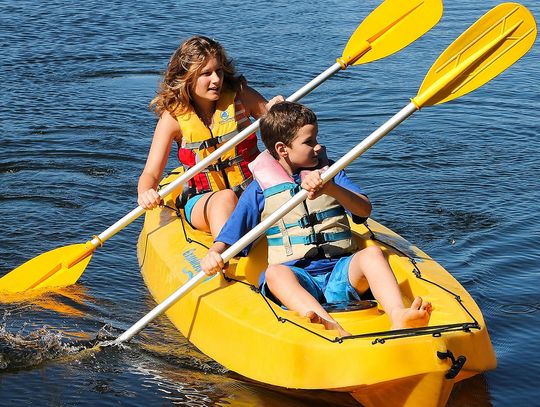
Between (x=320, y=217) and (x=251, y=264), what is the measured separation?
47 cm

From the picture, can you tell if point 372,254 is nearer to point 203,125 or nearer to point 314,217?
point 314,217

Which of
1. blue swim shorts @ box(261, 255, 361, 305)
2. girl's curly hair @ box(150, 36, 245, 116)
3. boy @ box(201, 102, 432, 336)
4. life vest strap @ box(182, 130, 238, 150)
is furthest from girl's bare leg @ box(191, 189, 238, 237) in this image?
blue swim shorts @ box(261, 255, 361, 305)

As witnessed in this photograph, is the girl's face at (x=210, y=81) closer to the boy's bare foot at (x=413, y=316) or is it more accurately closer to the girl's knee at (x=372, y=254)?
the girl's knee at (x=372, y=254)

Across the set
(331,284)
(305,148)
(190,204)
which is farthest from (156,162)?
(331,284)

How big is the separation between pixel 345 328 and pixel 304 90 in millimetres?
1651

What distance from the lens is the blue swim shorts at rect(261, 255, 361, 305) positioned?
413cm

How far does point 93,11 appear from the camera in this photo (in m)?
11.5

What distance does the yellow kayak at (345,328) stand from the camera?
11.5 feet

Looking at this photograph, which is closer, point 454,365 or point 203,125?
point 454,365

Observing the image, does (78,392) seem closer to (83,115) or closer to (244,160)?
(244,160)

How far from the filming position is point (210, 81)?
16.1ft

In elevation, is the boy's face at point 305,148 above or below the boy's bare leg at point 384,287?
above

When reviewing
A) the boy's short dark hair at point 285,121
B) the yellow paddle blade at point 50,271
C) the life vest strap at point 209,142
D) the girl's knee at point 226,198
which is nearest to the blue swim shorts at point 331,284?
the boy's short dark hair at point 285,121

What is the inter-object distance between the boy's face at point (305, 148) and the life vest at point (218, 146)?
0.96m
